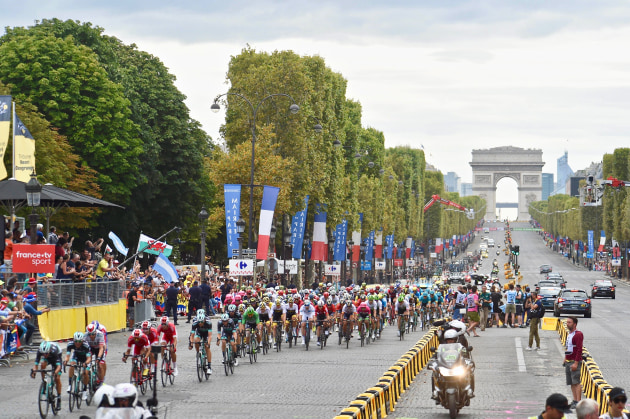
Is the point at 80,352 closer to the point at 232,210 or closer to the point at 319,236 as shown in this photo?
the point at 232,210

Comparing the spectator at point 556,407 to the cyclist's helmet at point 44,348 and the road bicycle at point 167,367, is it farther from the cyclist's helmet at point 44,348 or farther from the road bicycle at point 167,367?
the road bicycle at point 167,367

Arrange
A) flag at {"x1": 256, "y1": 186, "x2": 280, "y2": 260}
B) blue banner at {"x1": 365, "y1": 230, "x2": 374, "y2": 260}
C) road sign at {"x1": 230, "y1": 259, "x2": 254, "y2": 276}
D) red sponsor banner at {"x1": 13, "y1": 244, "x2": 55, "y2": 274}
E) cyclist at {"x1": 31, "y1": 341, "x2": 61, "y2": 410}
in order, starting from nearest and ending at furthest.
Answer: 1. cyclist at {"x1": 31, "y1": 341, "x2": 61, "y2": 410}
2. red sponsor banner at {"x1": 13, "y1": 244, "x2": 55, "y2": 274}
3. road sign at {"x1": 230, "y1": 259, "x2": 254, "y2": 276}
4. flag at {"x1": 256, "y1": 186, "x2": 280, "y2": 260}
5. blue banner at {"x1": 365, "y1": 230, "x2": 374, "y2": 260}

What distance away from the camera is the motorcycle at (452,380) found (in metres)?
17.5

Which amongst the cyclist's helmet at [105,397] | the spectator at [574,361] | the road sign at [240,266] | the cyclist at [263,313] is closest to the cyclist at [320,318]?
the cyclist at [263,313]

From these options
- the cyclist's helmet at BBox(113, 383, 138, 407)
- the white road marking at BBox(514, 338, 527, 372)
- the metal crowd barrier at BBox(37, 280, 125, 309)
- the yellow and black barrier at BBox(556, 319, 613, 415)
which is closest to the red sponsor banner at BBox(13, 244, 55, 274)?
the metal crowd barrier at BBox(37, 280, 125, 309)

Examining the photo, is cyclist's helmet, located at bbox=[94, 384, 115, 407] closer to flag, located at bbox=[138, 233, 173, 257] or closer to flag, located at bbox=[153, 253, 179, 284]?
flag, located at bbox=[153, 253, 179, 284]

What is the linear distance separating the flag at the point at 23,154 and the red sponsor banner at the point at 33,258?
433 cm

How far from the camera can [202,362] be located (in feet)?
74.8

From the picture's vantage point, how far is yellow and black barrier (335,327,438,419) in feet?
48.9

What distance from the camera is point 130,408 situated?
10.2m

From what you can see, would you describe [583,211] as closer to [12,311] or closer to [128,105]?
[128,105]

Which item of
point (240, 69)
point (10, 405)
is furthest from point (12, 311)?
point (240, 69)

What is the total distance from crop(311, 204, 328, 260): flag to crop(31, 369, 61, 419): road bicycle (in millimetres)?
40994

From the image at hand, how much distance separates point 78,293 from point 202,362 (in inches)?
391
